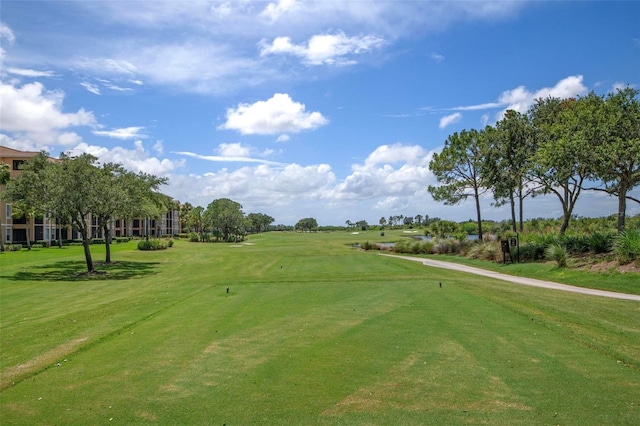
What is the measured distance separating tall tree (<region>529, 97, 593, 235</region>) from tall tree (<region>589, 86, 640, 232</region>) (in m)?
0.81

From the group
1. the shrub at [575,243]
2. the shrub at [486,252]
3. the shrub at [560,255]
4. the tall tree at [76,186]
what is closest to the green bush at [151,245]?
the tall tree at [76,186]

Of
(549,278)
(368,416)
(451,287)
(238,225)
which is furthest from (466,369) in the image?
(238,225)

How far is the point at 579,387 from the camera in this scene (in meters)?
6.55

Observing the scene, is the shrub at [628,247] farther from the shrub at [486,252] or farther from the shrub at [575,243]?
the shrub at [486,252]

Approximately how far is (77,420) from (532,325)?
9464 millimetres

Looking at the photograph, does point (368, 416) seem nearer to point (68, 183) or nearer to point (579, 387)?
point (579, 387)

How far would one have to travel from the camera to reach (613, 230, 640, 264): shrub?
21.0 meters

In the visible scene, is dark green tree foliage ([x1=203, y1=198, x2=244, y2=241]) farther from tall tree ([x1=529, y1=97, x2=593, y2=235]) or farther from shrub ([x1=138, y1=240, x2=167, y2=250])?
tall tree ([x1=529, y1=97, x2=593, y2=235])

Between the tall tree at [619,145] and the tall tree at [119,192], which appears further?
the tall tree at [119,192]

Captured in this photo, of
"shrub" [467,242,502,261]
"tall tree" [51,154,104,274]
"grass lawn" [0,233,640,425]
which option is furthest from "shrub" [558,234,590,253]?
"tall tree" [51,154,104,274]

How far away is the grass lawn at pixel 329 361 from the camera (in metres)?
5.96

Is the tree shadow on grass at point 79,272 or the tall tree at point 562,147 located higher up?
the tall tree at point 562,147

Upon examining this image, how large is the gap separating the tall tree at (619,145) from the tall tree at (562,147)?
2.66 ft

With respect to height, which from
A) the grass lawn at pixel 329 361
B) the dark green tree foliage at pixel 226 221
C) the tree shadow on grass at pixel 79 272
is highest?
the dark green tree foliage at pixel 226 221
